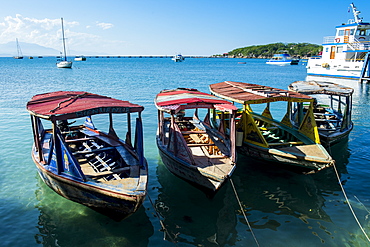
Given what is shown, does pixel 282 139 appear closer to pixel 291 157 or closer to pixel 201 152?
pixel 291 157

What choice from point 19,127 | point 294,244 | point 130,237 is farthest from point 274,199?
point 19,127

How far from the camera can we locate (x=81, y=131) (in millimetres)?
12070

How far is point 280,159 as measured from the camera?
35.1 feet

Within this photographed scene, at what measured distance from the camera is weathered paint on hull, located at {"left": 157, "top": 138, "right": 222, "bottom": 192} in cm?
874

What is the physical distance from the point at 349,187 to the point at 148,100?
2128 cm

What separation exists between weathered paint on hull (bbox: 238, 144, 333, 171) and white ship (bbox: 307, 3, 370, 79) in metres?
36.8

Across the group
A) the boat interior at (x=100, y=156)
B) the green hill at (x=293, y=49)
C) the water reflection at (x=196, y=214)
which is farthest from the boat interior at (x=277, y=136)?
the green hill at (x=293, y=49)

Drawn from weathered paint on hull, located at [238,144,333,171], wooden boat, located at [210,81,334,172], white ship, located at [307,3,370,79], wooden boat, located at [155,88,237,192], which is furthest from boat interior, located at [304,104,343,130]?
white ship, located at [307,3,370,79]

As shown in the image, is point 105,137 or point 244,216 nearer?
point 244,216

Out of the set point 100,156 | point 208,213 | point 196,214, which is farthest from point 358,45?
point 100,156

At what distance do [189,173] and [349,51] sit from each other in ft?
144

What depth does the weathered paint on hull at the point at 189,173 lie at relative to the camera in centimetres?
874

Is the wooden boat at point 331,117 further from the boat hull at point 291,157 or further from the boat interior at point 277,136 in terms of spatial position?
the boat hull at point 291,157

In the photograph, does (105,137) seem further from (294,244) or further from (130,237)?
(294,244)
